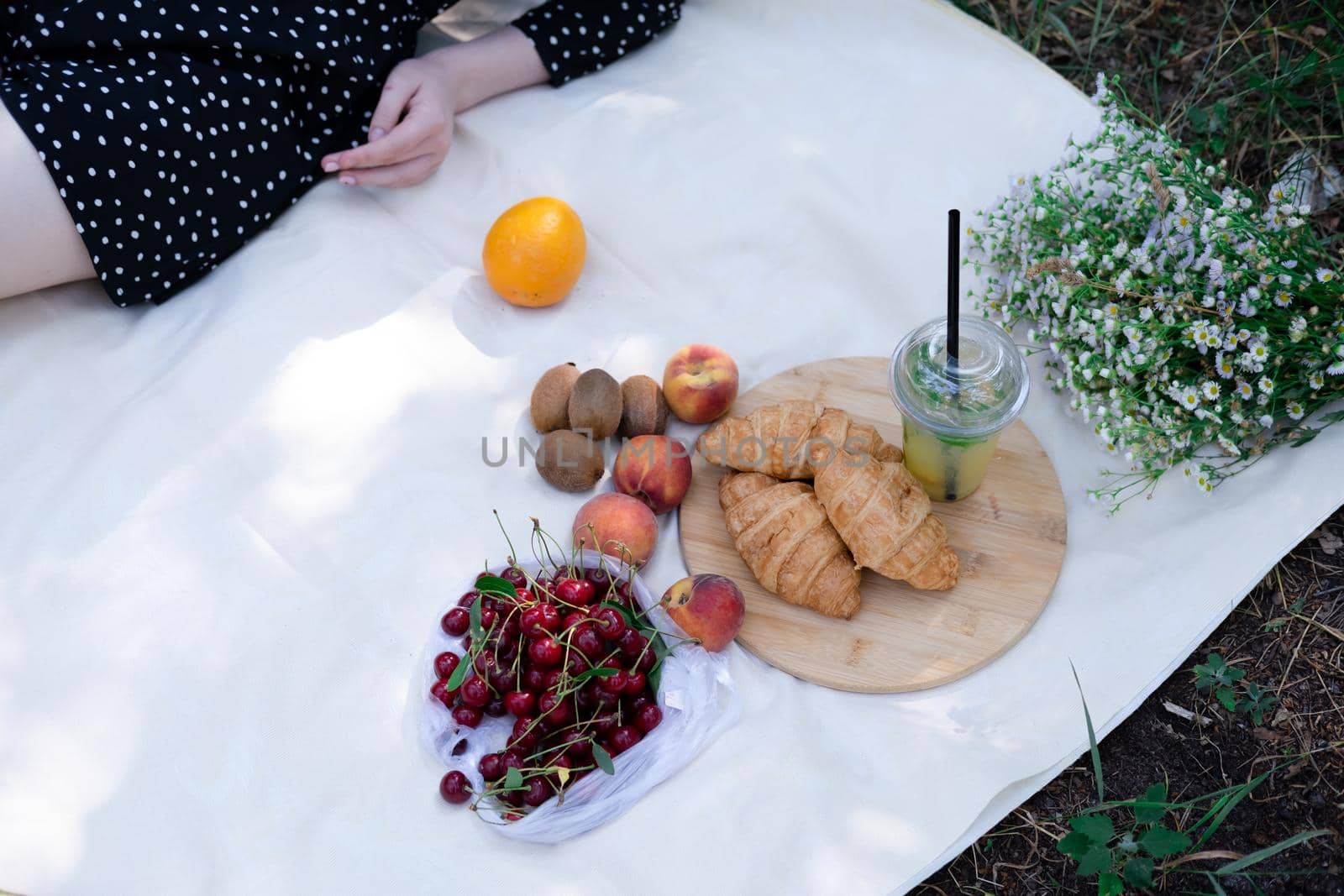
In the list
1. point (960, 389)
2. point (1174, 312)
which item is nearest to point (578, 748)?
point (960, 389)

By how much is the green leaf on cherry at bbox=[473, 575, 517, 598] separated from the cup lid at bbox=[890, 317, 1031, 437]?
557 millimetres

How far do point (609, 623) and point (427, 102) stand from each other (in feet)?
3.30

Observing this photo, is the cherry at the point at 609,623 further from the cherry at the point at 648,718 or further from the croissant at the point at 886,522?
the croissant at the point at 886,522

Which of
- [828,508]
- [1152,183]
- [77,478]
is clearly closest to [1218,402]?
[1152,183]

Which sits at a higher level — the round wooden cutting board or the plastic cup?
the plastic cup

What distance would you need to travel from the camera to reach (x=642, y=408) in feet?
5.29

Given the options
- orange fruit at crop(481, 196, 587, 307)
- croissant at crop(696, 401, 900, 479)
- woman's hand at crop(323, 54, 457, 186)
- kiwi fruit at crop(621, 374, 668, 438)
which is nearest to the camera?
croissant at crop(696, 401, 900, 479)

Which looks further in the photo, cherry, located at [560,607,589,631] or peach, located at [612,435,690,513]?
peach, located at [612,435,690,513]

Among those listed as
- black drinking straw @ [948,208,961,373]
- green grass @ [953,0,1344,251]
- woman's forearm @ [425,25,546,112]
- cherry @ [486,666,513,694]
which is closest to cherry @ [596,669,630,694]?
cherry @ [486,666,513,694]

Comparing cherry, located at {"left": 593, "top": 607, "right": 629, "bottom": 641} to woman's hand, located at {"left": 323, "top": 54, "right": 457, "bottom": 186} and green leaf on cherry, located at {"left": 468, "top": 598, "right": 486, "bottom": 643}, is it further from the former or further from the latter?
woman's hand, located at {"left": 323, "top": 54, "right": 457, "bottom": 186}

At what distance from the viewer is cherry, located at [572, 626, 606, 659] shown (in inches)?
52.4

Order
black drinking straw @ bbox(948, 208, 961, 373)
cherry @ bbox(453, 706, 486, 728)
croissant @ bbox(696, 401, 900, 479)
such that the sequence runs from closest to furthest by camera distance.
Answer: black drinking straw @ bbox(948, 208, 961, 373), cherry @ bbox(453, 706, 486, 728), croissant @ bbox(696, 401, 900, 479)

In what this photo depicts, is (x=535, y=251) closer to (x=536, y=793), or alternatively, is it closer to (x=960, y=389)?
(x=960, y=389)

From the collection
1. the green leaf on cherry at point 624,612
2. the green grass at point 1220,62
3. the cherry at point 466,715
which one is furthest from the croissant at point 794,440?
the green grass at point 1220,62
